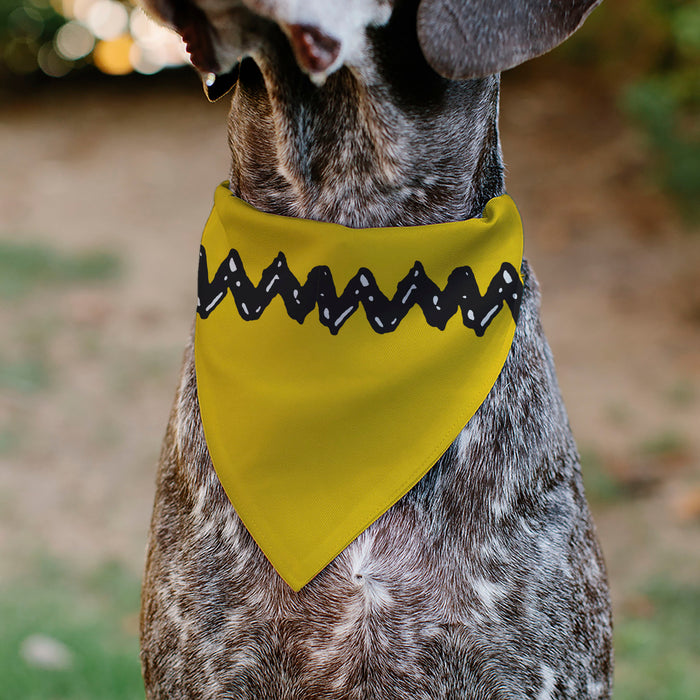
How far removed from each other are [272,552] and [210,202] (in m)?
7.36

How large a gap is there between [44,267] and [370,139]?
246 inches

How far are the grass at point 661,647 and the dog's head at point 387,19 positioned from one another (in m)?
2.93

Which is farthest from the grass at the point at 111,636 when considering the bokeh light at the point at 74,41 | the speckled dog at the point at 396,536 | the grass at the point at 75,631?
the bokeh light at the point at 74,41

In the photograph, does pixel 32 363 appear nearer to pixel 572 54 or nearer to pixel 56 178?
pixel 56 178

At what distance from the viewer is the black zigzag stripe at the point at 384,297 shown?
A: 2252 millimetres

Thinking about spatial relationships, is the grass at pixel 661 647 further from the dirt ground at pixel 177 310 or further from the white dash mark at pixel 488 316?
the white dash mark at pixel 488 316

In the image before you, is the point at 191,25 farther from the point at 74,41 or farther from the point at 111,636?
the point at 74,41

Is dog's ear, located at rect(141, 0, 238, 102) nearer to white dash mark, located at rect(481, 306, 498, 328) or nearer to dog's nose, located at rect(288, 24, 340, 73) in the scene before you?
dog's nose, located at rect(288, 24, 340, 73)

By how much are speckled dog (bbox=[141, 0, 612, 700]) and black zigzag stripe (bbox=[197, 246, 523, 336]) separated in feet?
0.43

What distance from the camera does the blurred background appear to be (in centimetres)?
454

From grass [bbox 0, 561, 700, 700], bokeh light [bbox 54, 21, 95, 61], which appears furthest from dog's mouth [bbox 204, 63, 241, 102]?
bokeh light [bbox 54, 21, 95, 61]

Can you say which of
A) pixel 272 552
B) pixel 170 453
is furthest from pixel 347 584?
pixel 170 453

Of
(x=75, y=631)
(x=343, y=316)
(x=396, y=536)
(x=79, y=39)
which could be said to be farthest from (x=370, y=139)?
(x=79, y=39)

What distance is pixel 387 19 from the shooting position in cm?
199
